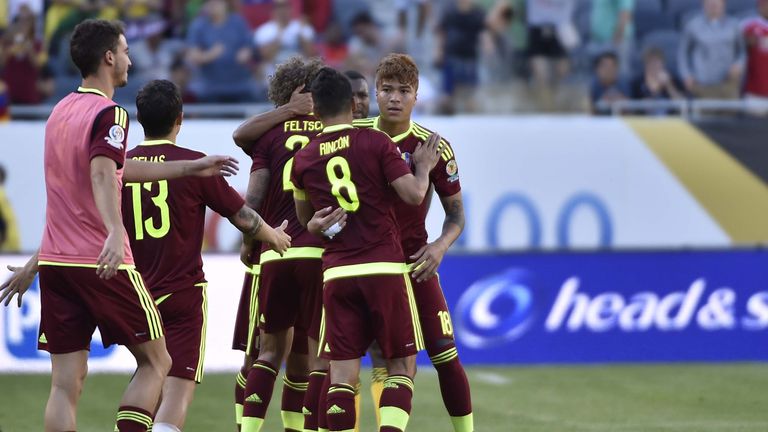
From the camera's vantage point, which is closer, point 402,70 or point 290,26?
point 402,70

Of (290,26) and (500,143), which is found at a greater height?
(290,26)

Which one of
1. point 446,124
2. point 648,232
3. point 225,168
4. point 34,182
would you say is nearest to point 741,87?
point 648,232

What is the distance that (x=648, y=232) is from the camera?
1567 centimetres

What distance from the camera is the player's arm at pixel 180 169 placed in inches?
267

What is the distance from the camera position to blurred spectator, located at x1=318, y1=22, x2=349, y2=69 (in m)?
16.6

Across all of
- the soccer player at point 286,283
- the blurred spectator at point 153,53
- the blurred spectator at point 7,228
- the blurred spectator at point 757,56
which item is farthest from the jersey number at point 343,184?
the blurred spectator at point 757,56

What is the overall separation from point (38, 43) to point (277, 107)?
354 inches

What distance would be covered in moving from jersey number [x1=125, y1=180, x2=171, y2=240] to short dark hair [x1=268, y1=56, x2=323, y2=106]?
4.25ft

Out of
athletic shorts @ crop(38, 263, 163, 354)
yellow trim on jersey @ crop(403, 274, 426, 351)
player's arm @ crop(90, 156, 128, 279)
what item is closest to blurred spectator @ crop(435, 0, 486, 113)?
yellow trim on jersey @ crop(403, 274, 426, 351)

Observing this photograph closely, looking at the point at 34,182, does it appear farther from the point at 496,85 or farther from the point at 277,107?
the point at 277,107

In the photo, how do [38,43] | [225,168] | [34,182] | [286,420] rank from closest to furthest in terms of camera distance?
[225,168]
[286,420]
[34,182]
[38,43]

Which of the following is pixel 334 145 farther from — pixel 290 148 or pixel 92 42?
pixel 92 42

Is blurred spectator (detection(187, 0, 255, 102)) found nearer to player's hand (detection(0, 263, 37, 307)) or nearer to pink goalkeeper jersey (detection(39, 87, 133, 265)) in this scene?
player's hand (detection(0, 263, 37, 307))

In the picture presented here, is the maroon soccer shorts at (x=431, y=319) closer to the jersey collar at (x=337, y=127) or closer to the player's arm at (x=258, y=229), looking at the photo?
the player's arm at (x=258, y=229)
